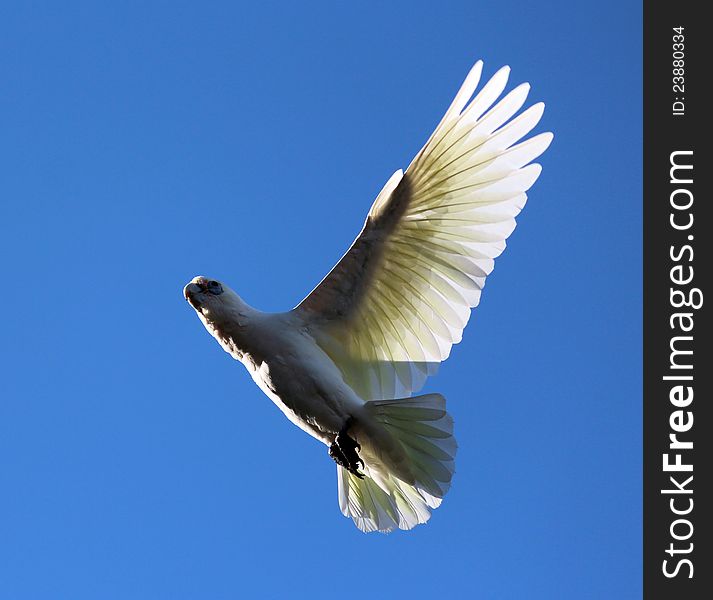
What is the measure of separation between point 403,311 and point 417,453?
0.97 metres

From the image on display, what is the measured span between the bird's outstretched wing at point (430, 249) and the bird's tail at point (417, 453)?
537mm

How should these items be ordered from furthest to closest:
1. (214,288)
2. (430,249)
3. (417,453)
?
(214,288), (430,249), (417,453)

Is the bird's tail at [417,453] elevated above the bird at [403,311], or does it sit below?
below

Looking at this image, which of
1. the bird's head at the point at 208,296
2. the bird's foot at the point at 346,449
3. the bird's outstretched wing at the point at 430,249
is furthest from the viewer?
the bird's head at the point at 208,296

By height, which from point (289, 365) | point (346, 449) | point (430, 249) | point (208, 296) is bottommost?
point (346, 449)

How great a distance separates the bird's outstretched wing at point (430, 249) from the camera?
6.66 meters

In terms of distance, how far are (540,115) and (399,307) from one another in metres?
1.58

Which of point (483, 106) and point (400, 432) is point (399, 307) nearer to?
point (400, 432)

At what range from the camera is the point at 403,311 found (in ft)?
23.7

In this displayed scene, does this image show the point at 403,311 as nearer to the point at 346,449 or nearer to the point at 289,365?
the point at 289,365

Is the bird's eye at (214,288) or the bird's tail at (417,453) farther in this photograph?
the bird's eye at (214,288)

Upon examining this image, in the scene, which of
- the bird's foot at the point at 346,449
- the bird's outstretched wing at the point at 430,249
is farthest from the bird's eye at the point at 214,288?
the bird's foot at the point at 346,449

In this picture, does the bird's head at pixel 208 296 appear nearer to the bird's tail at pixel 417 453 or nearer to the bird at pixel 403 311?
the bird at pixel 403 311

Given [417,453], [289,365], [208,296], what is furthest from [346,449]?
[208,296]
